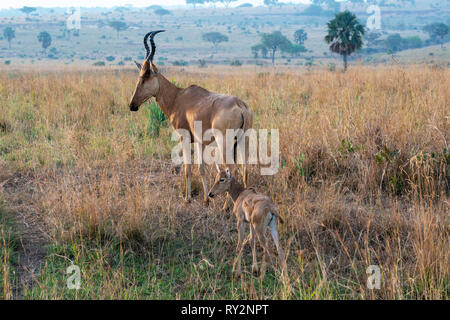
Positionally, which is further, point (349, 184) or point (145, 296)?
point (349, 184)

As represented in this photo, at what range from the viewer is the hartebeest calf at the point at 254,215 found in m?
3.90

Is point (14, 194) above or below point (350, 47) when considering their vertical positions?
below

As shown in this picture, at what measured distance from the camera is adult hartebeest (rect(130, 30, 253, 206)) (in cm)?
509

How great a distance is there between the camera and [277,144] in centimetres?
640

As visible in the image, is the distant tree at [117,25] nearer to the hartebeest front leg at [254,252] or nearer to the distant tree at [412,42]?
the distant tree at [412,42]

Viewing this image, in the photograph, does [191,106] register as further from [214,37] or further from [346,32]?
[214,37]

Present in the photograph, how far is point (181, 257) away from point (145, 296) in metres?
0.69

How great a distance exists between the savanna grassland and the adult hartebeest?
65 cm

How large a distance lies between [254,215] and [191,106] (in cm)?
212

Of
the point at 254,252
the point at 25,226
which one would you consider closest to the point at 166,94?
the point at 25,226

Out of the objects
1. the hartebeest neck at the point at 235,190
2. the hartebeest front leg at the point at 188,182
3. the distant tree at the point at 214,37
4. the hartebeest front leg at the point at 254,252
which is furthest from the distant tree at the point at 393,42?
the hartebeest front leg at the point at 254,252

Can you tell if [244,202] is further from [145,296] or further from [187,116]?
[187,116]

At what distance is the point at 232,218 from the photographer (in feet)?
16.9
